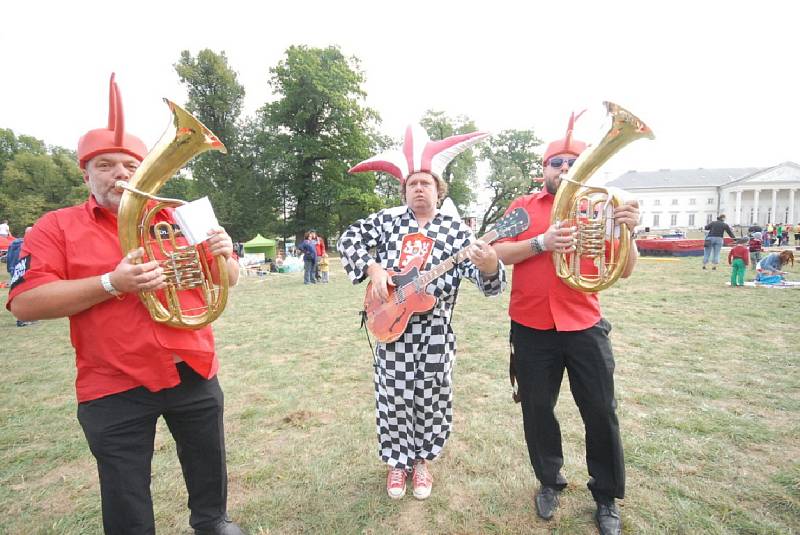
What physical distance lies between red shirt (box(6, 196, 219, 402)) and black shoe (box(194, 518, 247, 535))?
1.07 meters

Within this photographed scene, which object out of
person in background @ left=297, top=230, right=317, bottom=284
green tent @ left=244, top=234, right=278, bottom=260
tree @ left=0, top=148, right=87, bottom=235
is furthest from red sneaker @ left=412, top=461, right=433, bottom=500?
tree @ left=0, top=148, right=87, bottom=235

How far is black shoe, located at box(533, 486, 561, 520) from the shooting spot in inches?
101

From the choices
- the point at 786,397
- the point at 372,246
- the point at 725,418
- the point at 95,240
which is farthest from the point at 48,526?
the point at 786,397

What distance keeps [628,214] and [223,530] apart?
9.94ft

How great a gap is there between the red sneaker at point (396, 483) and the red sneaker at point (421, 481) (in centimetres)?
9

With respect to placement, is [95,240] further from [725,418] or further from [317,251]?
[317,251]

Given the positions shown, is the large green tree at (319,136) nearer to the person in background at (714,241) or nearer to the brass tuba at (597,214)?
the person in background at (714,241)

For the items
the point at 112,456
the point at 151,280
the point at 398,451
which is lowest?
the point at 398,451

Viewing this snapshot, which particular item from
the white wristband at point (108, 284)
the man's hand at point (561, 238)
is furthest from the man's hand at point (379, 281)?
the white wristband at point (108, 284)

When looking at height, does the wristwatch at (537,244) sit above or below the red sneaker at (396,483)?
above

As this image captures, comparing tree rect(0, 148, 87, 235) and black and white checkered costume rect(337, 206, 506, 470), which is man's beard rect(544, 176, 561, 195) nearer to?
black and white checkered costume rect(337, 206, 506, 470)

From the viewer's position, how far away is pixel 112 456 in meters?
1.85

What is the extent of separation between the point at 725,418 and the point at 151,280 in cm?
495

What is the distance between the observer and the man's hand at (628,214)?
2.12 m
